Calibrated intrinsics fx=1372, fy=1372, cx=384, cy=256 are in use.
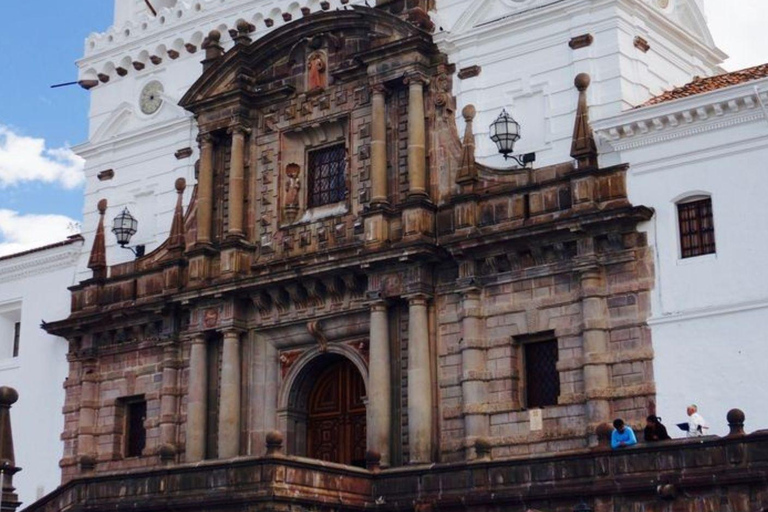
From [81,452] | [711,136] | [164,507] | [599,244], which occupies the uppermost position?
[711,136]

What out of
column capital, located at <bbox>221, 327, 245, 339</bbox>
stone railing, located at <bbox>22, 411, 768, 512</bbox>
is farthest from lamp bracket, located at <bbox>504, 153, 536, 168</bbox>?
column capital, located at <bbox>221, 327, 245, 339</bbox>

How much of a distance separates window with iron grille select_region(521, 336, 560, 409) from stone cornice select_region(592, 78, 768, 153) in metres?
4.63

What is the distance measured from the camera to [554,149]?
31.6m

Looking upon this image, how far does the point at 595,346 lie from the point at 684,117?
17.3 ft

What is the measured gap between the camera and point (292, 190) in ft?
117

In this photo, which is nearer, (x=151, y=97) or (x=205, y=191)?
(x=205, y=191)

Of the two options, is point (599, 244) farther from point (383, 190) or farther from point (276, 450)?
point (276, 450)

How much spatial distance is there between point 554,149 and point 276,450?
9.73 m

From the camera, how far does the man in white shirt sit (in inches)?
1037

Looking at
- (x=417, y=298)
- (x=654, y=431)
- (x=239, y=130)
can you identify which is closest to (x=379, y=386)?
(x=417, y=298)

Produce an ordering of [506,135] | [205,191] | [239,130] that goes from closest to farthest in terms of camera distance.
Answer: [506,135], [239,130], [205,191]

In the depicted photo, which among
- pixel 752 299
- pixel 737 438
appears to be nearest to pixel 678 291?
pixel 752 299

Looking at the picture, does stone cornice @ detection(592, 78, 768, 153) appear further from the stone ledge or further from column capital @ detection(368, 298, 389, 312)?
the stone ledge

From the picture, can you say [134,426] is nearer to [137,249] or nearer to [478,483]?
[137,249]
